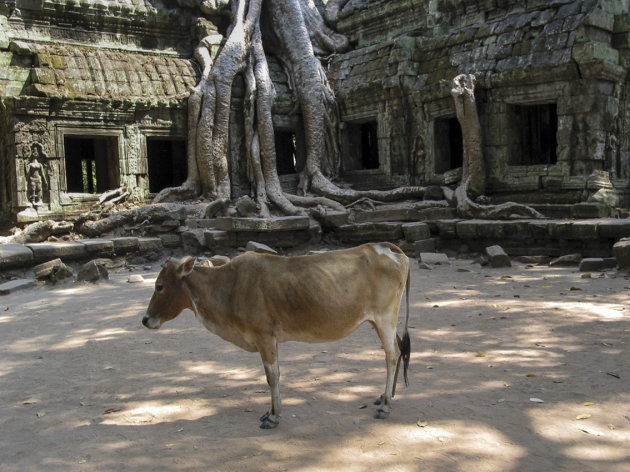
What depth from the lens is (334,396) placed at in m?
3.48

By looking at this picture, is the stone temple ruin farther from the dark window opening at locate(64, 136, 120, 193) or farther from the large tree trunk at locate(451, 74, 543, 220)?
the large tree trunk at locate(451, 74, 543, 220)

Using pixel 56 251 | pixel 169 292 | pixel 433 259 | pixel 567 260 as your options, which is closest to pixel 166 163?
pixel 56 251

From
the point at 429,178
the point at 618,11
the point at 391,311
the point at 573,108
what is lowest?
the point at 391,311

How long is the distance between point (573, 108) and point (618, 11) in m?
1.99

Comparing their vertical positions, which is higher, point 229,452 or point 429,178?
point 429,178

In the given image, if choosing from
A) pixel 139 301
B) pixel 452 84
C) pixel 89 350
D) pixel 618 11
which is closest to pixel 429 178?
pixel 452 84

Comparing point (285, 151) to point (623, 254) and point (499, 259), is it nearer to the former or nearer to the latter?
point (499, 259)

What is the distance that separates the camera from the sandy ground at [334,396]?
2693 mm

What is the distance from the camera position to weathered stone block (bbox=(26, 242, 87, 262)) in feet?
27.3

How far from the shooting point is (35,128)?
430 inches

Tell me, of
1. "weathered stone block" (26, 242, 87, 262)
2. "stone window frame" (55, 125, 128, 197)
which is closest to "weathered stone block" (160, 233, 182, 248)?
"weathered stone block" (26, 242, 87, 262)

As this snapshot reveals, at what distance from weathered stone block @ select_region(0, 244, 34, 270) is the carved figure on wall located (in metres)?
2.95

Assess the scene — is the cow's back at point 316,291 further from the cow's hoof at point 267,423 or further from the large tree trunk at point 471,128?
the large tree trunk at point 471,128

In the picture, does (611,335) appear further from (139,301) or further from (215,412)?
(139,301)
